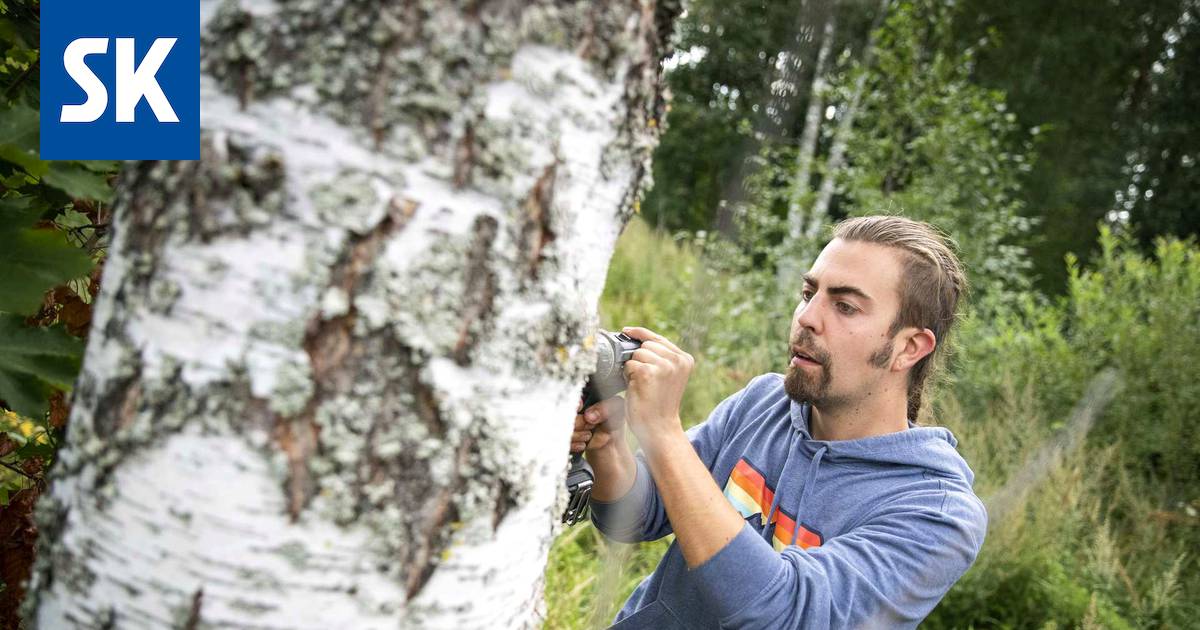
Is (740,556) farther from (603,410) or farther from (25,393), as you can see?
(25,393)

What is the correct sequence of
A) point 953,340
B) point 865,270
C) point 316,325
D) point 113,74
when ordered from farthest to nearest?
point 953,340 < point 865,270 < point 113,74 < point 316,325

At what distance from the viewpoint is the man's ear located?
1841mm

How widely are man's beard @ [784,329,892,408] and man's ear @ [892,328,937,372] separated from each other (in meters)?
0.04

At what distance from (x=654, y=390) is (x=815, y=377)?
516 mm

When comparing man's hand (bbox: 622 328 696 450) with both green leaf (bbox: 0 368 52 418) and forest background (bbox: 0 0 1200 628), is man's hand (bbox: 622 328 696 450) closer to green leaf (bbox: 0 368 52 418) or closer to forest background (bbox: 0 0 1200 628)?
forest background (bbox: 0 0 1200 628)

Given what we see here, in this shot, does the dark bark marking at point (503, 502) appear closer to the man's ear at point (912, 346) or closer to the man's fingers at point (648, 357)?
the man's fingers at point (648, 357)

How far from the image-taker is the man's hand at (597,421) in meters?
1.43

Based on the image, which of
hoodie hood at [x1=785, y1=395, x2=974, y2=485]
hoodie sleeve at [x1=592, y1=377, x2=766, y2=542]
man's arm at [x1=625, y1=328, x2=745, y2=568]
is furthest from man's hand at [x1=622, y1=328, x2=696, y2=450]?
hoodie hood at [x1=785, y1=395, x2=974, y2=485]

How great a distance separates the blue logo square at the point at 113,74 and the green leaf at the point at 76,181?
0.10ft

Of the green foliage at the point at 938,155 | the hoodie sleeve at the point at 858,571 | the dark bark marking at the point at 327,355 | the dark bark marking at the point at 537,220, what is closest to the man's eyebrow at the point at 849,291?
the hoodie sleeve at the point at 858,571

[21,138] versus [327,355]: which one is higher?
[21,138]

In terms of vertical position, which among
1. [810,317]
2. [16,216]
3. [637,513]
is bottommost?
[637,513]

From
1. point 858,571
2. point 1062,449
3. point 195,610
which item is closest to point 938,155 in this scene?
point 1062,449

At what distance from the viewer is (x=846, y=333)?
178 cm
